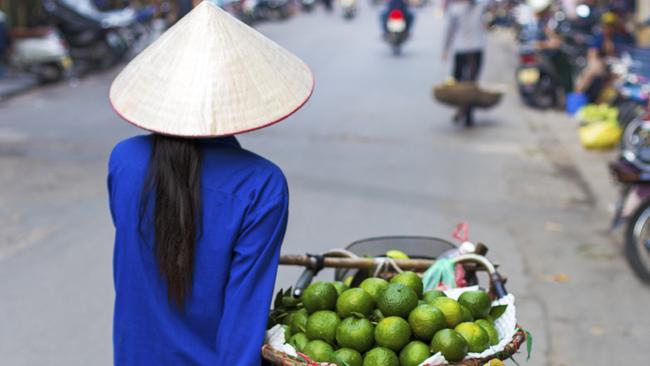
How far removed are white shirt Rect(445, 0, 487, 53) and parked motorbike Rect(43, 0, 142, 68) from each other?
6.36 m

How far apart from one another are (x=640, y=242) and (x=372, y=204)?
2.21 metres

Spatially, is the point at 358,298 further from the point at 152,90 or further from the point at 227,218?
the point at 152,90

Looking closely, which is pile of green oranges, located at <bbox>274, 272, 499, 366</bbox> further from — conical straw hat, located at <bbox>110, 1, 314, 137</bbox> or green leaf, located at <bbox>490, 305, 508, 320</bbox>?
conical straw hat, located at <bbox>110, 1, 314, 137</bbox>

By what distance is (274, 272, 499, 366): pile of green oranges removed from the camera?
6.96 feet

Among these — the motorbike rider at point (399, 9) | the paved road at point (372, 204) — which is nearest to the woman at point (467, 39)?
the paved road at point (372, 204)

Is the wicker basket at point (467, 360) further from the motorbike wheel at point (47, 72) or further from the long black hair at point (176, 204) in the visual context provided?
the motorbike wheel at point (47, 72)

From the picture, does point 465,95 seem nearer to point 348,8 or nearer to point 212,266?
A: point 212,266

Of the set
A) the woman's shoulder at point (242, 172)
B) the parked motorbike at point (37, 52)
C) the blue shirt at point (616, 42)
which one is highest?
the woman's shoulder at point (242, 172)

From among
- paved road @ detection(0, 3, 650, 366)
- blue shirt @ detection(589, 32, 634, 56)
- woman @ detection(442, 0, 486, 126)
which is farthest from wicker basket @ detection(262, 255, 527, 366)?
blue shirt @ detection(589, 32, 634, 56)

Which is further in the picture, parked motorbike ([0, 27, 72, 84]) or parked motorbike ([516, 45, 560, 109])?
parked motorbike ([0, 27, 72, 84])

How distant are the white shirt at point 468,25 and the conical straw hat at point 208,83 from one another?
8.52 meters

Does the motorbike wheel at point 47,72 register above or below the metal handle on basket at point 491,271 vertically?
below

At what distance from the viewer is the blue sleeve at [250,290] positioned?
79.0 inches

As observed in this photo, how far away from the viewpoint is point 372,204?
6.84 metres
